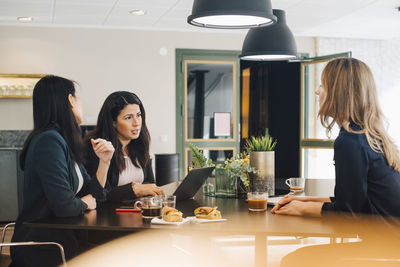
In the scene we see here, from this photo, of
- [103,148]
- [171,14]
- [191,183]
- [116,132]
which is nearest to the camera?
[103,148]

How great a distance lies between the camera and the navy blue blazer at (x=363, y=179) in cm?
184

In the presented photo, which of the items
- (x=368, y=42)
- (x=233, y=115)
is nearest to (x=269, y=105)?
(x=233, y=115)

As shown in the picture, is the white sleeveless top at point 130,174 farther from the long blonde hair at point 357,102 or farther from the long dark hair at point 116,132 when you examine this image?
the long blonde hair at point 357,102

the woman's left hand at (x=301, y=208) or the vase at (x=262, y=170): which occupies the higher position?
the vase at (x=262, y=170)

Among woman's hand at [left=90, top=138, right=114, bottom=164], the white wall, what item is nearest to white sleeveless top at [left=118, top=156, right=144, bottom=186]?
woman's hand at [left=90, top=138, right=114, bottom=164]

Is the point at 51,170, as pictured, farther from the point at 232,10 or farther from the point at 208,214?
the point at 232,10

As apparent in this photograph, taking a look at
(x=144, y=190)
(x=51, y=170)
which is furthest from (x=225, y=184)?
(x=51, y=170)

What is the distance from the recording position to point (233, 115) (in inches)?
267

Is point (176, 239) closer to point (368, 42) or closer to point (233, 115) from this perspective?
point (233, 115)

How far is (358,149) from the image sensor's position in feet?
6.06

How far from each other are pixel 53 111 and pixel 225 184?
993 mm

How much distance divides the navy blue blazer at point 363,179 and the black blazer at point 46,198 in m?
1.08

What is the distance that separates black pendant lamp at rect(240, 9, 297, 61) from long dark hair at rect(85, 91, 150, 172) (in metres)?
0.95

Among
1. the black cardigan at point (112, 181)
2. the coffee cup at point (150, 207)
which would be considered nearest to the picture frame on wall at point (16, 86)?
the black cardigan at point (112, 181)
